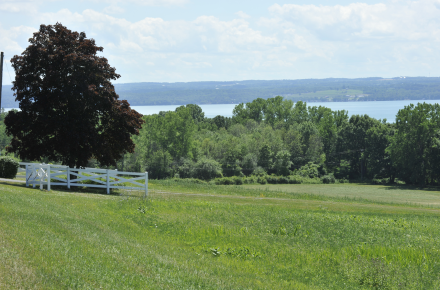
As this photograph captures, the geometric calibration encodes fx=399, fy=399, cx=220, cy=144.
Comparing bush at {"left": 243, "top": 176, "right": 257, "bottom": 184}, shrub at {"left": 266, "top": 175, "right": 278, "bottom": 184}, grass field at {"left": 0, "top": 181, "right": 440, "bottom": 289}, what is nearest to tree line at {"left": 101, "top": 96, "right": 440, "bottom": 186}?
shrub at {"left": 266, "top": 175, "right": 278, "bottom": 184}

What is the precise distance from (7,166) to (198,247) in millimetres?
17270

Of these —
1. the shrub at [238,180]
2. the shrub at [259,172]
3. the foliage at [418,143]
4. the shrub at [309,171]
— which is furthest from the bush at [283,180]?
the foliage at [418,143]

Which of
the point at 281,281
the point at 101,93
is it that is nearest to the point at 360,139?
the point at 101,93

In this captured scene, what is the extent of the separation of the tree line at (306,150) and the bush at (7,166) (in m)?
59.9

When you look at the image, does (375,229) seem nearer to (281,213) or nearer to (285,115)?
(281,213)

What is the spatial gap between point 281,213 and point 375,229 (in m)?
→ 4.50

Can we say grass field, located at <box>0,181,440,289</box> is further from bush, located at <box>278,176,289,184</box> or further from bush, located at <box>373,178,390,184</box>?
bush, located at <box>373,178,390,184</box>

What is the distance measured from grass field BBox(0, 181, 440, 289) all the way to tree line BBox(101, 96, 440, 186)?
63901 mm

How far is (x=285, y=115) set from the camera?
122m

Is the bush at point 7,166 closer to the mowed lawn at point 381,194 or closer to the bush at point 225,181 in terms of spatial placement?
the mowed lawn at point 381,194

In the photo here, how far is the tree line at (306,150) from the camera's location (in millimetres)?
78438

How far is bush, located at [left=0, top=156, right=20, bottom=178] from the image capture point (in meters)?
25.1

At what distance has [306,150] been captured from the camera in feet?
334

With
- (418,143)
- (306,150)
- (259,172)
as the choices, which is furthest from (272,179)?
(418,143)
